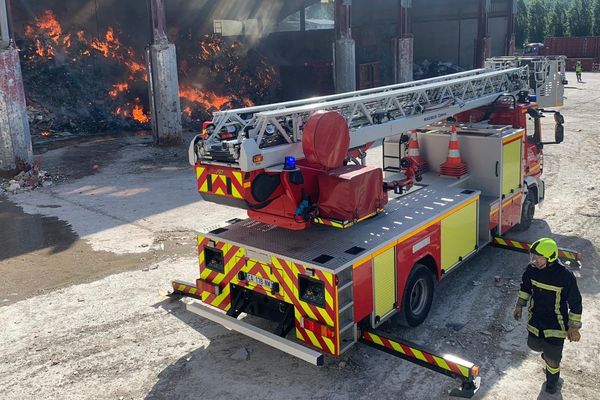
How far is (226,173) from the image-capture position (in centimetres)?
627

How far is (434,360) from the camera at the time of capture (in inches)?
236

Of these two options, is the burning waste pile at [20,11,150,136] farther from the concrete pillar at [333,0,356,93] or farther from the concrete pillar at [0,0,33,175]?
the concrete pillar at [333,0,356,93]

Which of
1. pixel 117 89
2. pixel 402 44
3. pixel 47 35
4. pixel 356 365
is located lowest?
pixel 356 365

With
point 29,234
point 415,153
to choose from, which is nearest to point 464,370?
point 415,153

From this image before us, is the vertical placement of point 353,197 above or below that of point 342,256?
above

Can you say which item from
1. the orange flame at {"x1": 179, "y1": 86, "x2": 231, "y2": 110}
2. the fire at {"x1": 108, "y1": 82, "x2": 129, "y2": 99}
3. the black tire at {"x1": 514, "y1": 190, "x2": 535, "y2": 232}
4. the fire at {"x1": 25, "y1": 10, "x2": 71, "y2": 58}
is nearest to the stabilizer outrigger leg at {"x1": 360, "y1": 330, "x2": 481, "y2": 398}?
the black tire at {"x1": 514, "y1": 190, "x2": 535, "y2": 232}

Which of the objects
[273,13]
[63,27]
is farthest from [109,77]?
[273,13]

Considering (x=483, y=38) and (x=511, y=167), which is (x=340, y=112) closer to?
(x=511, y=167)

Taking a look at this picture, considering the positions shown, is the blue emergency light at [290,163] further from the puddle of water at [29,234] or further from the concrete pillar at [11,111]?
the concrete pillar at [11,111]

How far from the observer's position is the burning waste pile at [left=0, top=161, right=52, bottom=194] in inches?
604

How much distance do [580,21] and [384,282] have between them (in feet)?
204

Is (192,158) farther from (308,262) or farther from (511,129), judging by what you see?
(511,129)

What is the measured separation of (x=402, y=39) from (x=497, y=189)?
20939mm

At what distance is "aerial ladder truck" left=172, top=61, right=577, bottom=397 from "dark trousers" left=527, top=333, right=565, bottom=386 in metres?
0.72
